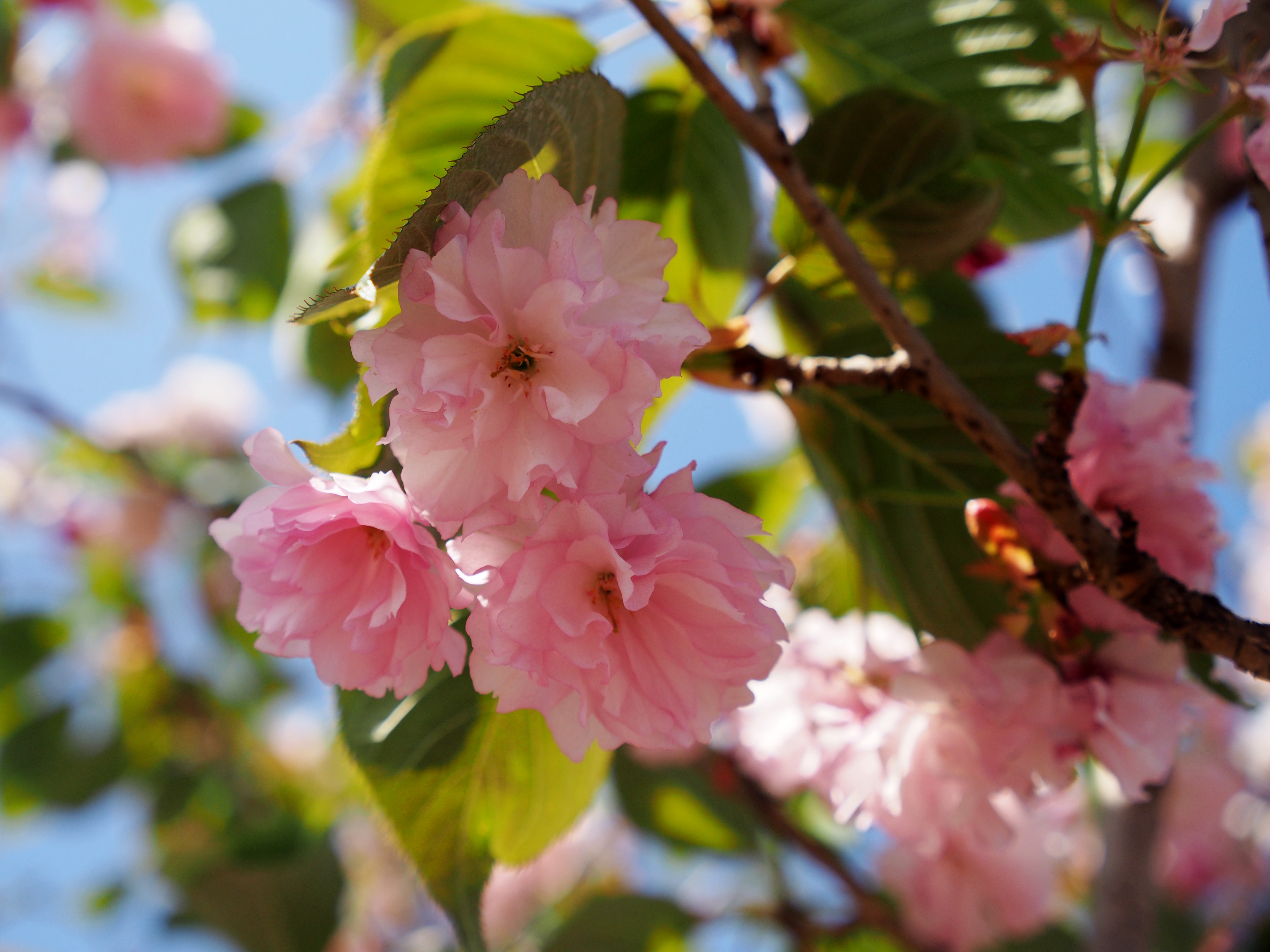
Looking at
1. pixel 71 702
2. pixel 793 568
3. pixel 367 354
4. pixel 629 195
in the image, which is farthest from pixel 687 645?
pixel 71 702

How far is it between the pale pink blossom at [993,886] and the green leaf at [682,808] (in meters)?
0.33

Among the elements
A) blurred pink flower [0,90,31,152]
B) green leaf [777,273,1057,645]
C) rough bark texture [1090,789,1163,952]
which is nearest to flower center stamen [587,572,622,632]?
green leaf [777,273,1057,645]

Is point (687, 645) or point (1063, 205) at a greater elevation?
point (1063, 205)

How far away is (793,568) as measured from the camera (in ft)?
1.15

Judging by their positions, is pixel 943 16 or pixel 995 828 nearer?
pixel 995 828

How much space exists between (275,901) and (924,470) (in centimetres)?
87

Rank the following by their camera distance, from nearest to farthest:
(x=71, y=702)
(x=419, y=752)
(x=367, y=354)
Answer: (x=367, y=354) < (x=419, y=752) < (x=71, y=702)

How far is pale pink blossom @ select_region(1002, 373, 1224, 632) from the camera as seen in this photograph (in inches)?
16.9

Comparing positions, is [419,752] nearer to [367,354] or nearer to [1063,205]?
[367,354]

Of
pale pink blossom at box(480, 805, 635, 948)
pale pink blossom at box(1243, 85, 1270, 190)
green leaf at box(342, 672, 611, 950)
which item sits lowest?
pale pink blossom at box(480, 805, 635, 948)

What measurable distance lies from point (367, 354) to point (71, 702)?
1.78 m

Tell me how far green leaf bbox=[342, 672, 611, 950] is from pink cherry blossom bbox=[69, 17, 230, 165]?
1184 millimetres

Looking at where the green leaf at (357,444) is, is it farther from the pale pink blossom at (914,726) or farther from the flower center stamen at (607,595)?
the pale pink blossom at (914,726)

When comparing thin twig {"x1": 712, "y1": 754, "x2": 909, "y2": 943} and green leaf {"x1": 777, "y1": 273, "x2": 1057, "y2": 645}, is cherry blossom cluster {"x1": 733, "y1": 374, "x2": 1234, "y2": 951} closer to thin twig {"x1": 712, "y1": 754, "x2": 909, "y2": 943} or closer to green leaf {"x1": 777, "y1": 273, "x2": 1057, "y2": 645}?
green leaf {"x1": 777, "y1": 273, "x2": 1057, "y2": 645}
